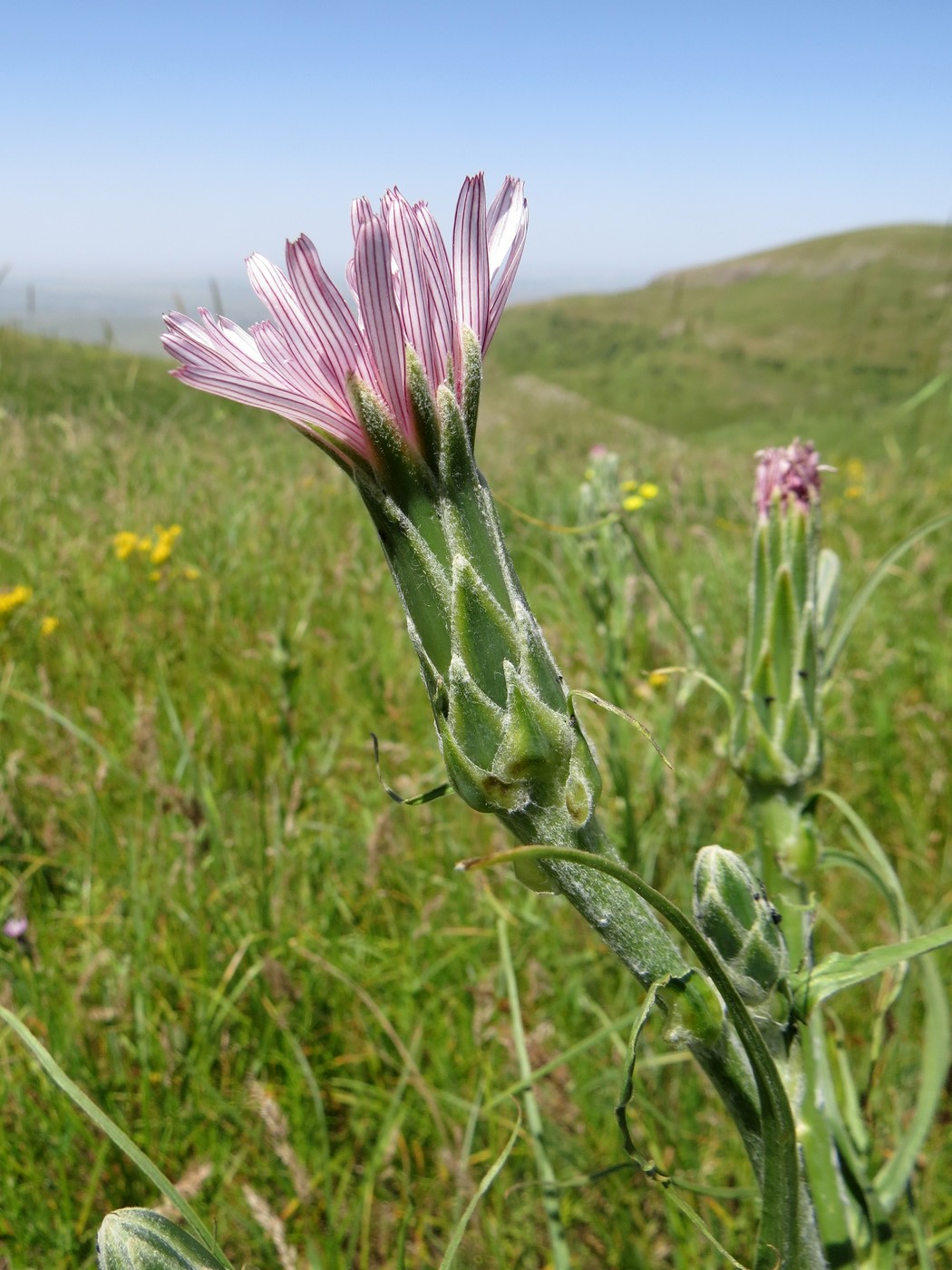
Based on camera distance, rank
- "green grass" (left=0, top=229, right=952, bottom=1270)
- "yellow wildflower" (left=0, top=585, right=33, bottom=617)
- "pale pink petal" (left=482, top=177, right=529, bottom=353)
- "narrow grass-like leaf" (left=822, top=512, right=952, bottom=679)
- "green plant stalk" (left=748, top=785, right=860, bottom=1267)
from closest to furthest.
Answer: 1. "pale pink petal" (left=482, top=177, right=529, bottom=353)
2. "green plant stalk" (left=748, top=785, right=860, bottom=1267)
3. "narrow grass-like leaf" (left=822, top=512, right=952, bottom=679)
4. "green grass" (left=0, top=229, right=952, bottom=1270)
5. "yellow wildflower" (left=0, top=585, right=33, bottom=617)

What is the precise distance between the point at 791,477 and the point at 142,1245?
1.58 m

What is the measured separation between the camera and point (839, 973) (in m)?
1.06

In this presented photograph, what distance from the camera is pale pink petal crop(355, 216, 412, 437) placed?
91 cm

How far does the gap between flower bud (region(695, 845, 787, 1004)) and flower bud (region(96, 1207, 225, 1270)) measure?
0.70m

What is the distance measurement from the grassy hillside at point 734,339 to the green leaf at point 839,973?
263ft

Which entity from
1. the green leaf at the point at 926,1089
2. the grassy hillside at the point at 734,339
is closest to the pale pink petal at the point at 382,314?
the green leaf at the point at 926,1089

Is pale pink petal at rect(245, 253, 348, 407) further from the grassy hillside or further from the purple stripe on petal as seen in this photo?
the grassy hillside

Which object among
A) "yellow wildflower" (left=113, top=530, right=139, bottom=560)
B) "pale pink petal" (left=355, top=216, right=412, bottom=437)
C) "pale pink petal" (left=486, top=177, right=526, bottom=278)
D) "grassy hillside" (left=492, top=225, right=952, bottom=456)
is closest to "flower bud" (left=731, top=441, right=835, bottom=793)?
"pale pink petal" (left=486, top=177, right=526, bottom=278)

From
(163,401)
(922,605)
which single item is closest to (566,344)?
(163,401)

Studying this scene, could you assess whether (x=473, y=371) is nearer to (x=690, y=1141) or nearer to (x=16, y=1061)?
(x=690, y=1141)

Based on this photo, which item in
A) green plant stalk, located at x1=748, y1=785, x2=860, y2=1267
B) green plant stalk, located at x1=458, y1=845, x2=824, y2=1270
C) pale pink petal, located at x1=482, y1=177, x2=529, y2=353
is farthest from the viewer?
green plant stalk, located at x1=748, y1=785, x2=860, y2=1267

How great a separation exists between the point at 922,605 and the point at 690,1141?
133 inches

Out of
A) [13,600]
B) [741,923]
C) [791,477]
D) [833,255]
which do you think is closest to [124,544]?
[13,600]

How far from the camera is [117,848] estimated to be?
297 cm
